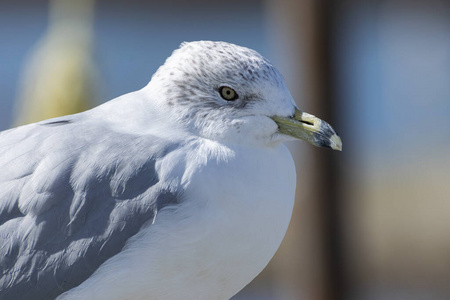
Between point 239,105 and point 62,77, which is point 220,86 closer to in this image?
point 239,105

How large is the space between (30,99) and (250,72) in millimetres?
821

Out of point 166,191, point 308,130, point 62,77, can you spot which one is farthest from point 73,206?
point 62,77

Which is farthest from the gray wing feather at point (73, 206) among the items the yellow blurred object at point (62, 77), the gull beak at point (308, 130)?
the yellow blurred object at point (62, 77)

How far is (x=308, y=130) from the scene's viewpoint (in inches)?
27.6

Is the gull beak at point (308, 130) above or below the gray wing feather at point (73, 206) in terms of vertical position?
above

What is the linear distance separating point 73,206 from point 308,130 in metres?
0.24

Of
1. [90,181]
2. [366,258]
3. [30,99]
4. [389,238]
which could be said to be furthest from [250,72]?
[389,238]

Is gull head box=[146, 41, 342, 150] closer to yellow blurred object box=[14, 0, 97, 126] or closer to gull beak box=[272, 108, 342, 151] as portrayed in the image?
gull beak box=[272, 108, 342, 151]

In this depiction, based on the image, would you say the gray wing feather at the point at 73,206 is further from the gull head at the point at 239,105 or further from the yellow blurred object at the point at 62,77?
the yellow blurred object at the point at 62,77

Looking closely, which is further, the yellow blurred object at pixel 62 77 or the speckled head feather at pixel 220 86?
the yellow blurred object at pixel 62 77

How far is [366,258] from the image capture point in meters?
1.61

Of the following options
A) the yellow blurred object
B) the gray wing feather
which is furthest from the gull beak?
the yellow blurred object

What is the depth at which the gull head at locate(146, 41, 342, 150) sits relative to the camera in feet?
2.29

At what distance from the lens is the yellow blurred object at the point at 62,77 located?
138 cm
